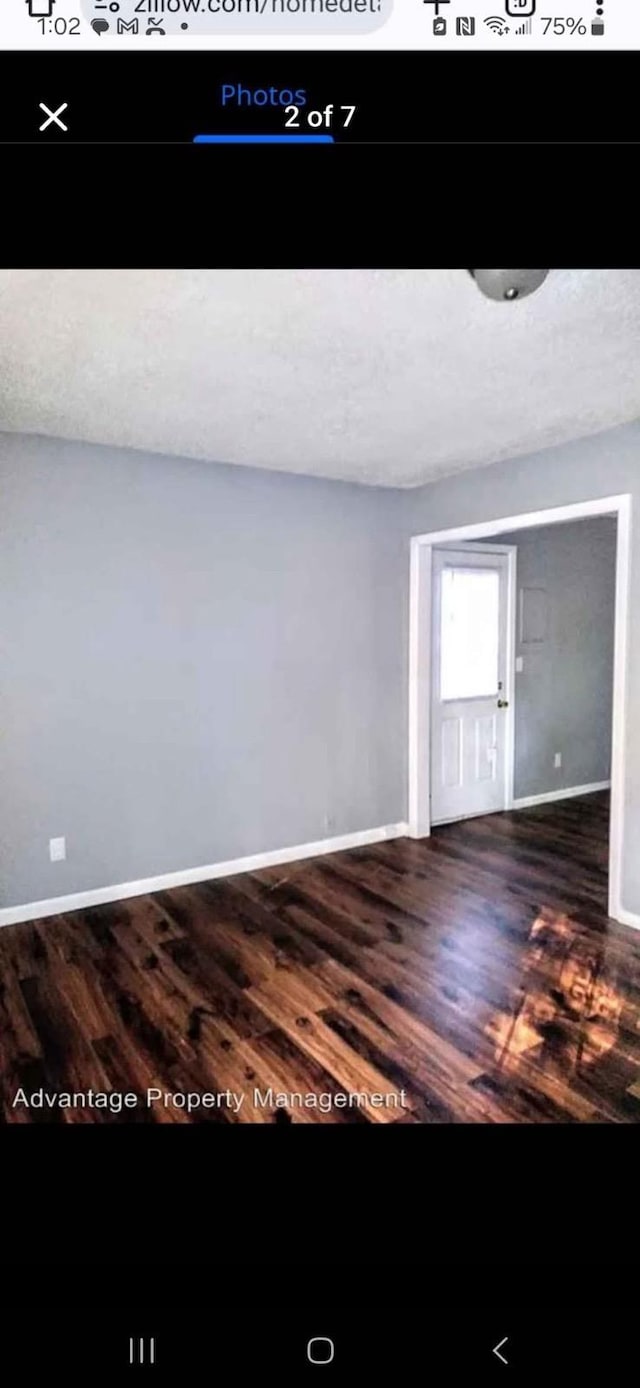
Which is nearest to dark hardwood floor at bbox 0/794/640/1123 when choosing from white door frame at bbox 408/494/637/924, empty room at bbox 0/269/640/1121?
empty room at bbox 0/269/640/1121

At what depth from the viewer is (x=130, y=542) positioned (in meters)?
2.49

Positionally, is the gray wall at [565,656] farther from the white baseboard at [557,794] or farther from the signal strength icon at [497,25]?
the signal strength icon at [497,25]

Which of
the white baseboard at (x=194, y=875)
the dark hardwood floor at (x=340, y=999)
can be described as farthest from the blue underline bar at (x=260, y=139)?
the white baseboard at (x=194, y=875)

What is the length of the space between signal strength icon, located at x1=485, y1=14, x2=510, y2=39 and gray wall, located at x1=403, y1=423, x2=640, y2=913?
1.96 m

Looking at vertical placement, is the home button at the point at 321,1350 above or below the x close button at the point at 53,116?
below

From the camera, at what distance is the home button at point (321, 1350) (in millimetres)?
506

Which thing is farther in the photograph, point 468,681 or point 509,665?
point 509,665

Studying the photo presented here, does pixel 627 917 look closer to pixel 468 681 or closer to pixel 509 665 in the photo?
pixel 468 681

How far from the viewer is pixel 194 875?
2746 millimetres

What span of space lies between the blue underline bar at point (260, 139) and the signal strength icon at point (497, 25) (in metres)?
0.16

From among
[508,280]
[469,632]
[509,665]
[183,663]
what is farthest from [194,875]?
[508,280]

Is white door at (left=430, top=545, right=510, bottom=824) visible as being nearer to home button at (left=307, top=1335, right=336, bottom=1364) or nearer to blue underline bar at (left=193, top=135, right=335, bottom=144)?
blue underline bar at (left=193, top=135, right=335, bottom=144)

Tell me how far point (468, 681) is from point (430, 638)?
1.47 feet

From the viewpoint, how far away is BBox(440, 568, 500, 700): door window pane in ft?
11.4
